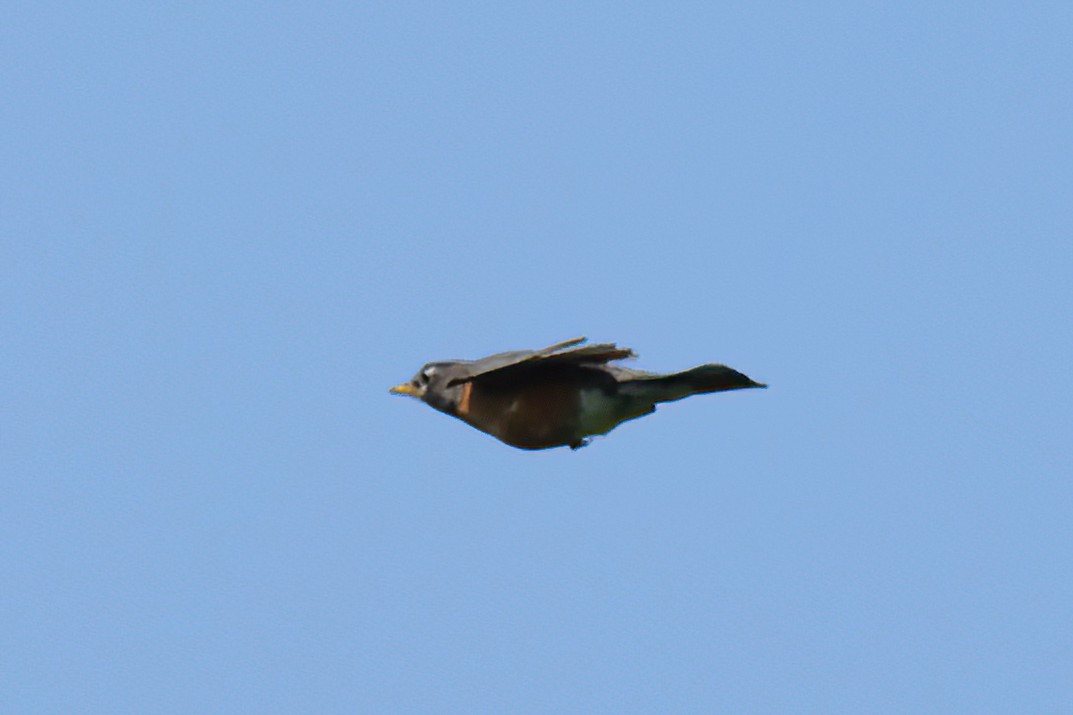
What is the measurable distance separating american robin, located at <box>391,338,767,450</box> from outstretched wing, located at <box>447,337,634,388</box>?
2 centimetres

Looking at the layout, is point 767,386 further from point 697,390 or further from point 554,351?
point 554,351

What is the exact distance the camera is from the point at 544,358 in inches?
421

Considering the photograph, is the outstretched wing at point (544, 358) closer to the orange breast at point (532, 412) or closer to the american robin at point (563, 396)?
the american robin at point (563, 396)

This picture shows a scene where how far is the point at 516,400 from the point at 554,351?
109cm

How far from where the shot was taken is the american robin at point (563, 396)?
11219 millimetres

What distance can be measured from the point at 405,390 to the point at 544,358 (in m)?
1.96

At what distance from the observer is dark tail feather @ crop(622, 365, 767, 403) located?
10.9 m

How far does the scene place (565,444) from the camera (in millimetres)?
11570

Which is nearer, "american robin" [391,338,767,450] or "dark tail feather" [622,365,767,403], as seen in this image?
"dark tail feather" [622,365,767,403]

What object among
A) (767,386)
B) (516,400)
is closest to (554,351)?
(516,400)

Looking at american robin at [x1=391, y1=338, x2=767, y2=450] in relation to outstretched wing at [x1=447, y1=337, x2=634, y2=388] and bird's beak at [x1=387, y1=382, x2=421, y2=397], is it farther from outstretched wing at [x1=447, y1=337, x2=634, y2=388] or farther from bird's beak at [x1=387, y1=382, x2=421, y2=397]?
bird's beak at [x1=387, y1=382, x2=421, y2=397]

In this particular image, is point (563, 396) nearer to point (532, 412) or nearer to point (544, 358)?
point (532, 412)

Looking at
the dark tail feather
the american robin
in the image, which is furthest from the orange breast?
the dark tail feather

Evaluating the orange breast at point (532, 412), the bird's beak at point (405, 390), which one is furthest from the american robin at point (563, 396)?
the bird's beak at point (405, 390)
